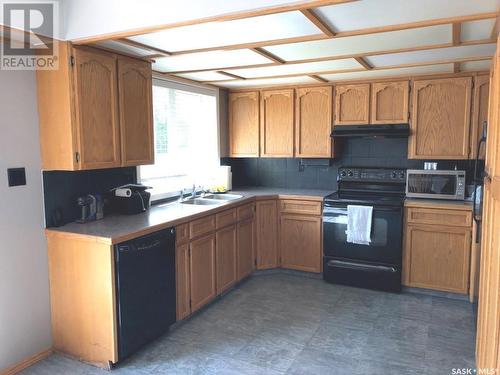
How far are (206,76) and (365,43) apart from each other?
1680 millimetres

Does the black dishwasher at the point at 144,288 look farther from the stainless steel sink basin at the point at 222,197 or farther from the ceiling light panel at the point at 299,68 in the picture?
the ceiling light panel at the point at 299,68

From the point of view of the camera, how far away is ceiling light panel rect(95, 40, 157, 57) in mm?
2596

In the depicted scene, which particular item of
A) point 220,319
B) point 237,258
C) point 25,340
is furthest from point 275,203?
point 25,340

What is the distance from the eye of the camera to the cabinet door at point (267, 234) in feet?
13.8

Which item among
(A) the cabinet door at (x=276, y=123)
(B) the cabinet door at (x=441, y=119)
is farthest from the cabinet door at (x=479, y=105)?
(A) the cabinet door at (x=276, y=123)

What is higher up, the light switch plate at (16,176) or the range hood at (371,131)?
the range hood at (371,131)

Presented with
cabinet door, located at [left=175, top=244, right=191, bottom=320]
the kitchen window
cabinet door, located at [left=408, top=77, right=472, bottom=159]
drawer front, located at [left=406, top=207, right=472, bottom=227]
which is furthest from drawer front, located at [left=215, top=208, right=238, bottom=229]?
cabinet door, located at [left=408, top=77, right=472, bottom=159]

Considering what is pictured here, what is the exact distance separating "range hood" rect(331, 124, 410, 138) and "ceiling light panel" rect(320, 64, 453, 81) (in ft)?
1.63

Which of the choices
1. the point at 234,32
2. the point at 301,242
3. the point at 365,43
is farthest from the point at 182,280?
the point at 365,43

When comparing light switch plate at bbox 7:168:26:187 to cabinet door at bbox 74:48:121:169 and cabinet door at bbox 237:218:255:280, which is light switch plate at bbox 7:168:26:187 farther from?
cabinet door at bbox 237:218:255:280

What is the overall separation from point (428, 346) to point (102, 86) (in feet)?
9.60

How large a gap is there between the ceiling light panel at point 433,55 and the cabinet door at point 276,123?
50.2 inches

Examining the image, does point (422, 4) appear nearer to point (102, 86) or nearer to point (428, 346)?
point (102, 86)

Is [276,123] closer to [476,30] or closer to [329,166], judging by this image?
[329,166]
